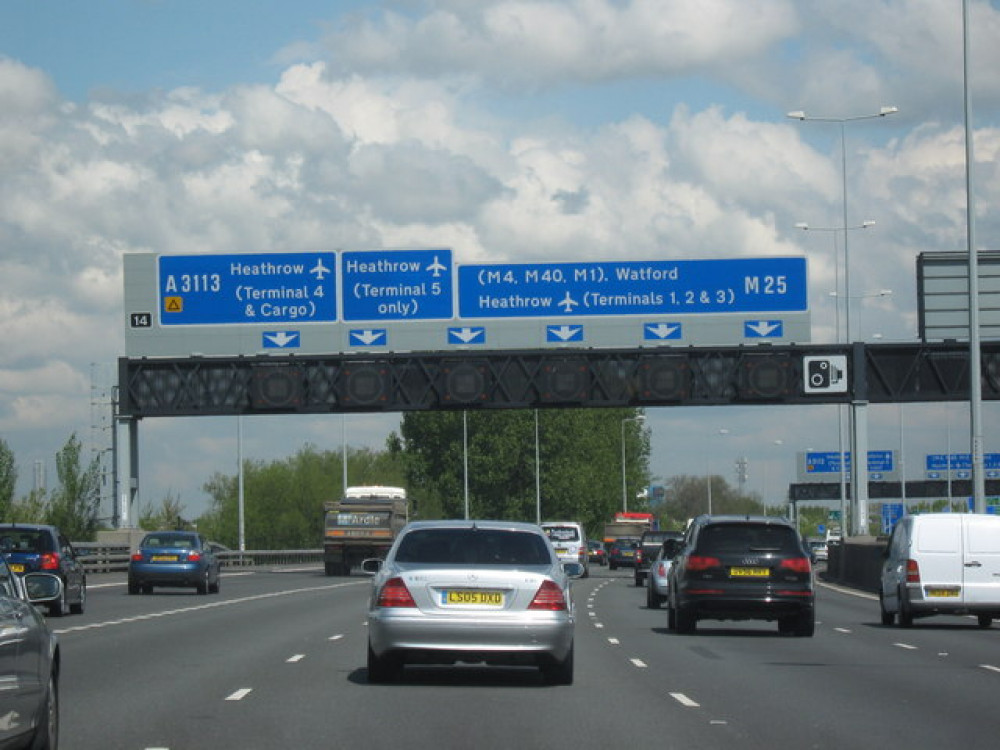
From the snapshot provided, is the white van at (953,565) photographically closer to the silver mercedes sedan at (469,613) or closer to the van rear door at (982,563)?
the van rear door at (982,563)

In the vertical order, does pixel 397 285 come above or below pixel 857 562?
above

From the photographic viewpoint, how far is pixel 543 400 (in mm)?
54250

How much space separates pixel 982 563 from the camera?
28828mm

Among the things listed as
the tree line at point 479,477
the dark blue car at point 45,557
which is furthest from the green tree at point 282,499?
the dark blue car at point 45,557

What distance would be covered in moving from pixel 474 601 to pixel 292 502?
13093 cm

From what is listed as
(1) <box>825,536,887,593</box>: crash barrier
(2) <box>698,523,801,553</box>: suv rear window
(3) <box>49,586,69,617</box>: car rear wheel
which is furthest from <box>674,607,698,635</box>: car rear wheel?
(1) <box>825,536,887,593</box>: crash barrier

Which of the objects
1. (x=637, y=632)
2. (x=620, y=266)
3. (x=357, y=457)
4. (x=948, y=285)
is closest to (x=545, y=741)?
(x=637, y=632)

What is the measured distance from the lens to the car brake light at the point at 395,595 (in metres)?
17.0

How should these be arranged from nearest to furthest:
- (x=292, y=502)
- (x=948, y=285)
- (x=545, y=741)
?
(x=545, y=741), (x=948, y=285), (x=292, y=502)

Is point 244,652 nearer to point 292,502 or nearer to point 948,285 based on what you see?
point 948,285

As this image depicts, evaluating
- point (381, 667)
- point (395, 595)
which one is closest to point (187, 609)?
point (381, 667)

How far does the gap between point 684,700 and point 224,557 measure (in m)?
64.5

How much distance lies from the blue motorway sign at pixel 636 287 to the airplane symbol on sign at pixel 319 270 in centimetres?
369

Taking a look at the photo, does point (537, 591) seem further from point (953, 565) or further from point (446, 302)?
point (446, 302)
